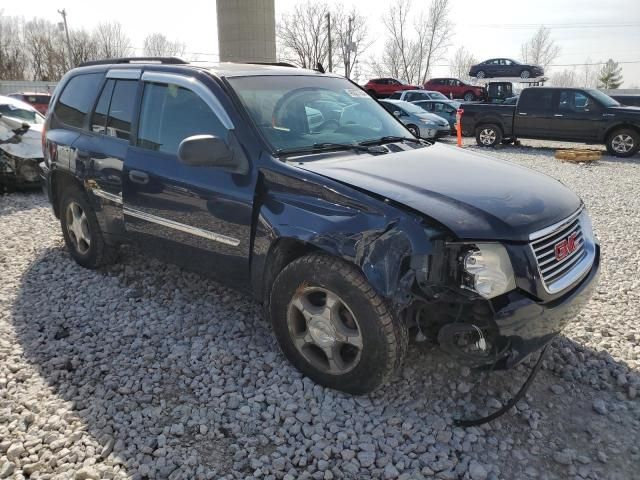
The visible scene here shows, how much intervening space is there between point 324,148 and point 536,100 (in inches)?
499

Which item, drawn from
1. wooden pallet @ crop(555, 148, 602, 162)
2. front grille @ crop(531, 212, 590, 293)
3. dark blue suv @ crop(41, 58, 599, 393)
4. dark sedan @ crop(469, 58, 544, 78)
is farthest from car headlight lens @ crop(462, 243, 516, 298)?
dark sedan @ crop(469, 58, 544, 78)

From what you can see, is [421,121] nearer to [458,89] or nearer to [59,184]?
[59,184]

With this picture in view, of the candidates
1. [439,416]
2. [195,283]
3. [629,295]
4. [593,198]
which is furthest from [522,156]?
[439,416]

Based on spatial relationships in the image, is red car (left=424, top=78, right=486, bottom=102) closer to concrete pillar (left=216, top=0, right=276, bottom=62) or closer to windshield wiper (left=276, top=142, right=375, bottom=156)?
concrete pillar (left=216, top=0, right=276, bottom=62)

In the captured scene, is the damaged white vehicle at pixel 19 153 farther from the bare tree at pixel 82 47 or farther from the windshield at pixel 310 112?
the bare tree at pixel 82 47

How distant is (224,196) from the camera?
10.5 feet

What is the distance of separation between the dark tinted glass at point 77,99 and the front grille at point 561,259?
3803 mm

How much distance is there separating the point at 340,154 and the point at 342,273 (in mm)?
914

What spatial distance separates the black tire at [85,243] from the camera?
4.57 m

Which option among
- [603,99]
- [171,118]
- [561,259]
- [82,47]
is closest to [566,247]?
[561,259]

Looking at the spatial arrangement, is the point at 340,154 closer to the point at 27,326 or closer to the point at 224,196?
the point at 224,196

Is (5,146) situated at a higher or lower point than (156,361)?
higher

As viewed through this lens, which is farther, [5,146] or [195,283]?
[5,146]

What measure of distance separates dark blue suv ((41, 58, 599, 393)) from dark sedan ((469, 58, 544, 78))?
3086cm
